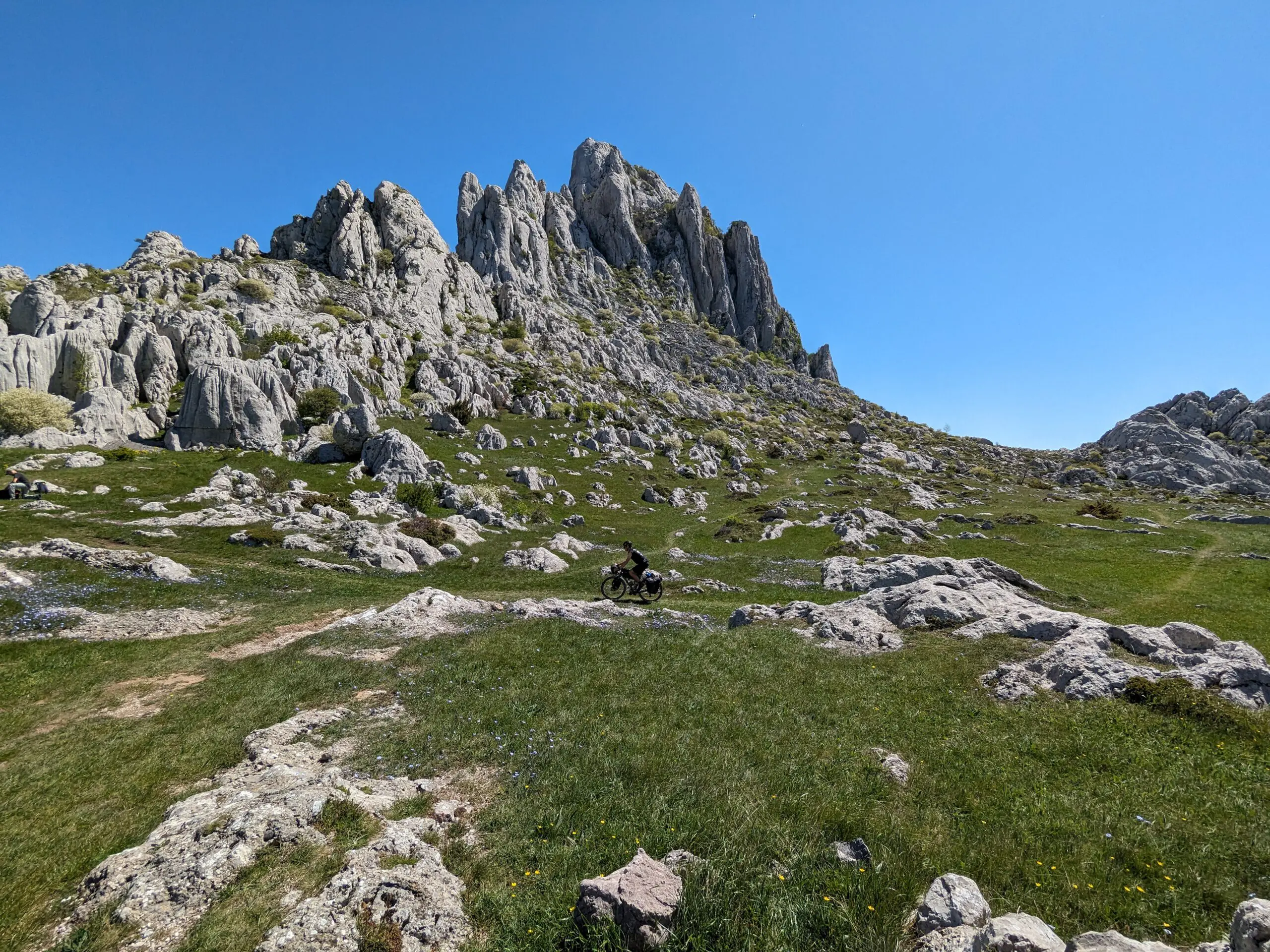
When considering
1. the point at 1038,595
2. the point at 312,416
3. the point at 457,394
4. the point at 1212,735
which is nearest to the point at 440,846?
the point at 1212,735

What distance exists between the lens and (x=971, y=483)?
359ft

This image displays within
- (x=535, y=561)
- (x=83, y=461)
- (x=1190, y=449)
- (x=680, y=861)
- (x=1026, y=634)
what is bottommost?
(x=535, y=561)

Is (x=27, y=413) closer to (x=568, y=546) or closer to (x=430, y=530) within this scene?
(x=430, y=530)

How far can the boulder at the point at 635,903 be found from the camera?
6477 millimetres

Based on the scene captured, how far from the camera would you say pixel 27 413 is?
57.2m

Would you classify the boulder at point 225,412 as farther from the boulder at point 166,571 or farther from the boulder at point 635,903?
the boulder at point 635,903

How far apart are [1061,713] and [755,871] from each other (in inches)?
493

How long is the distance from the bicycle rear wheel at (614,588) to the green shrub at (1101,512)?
250 feet

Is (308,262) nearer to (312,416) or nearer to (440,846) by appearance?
(312,416)

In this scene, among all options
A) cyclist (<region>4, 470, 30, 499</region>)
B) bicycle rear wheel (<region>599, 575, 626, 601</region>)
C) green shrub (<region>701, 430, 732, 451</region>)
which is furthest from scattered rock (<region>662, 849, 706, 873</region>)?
green shrub (<region>701, 430, 732, 451</region>)

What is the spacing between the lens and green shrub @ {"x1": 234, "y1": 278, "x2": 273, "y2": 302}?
330 ft

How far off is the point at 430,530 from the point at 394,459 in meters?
21.0

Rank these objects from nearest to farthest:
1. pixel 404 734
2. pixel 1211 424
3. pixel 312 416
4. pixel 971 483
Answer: pixel 404 734 < pixel 312 416 < pixel 971 483 < pixel 1211 424

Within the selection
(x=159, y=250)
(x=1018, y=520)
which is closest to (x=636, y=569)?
(x=1018, y=520)
